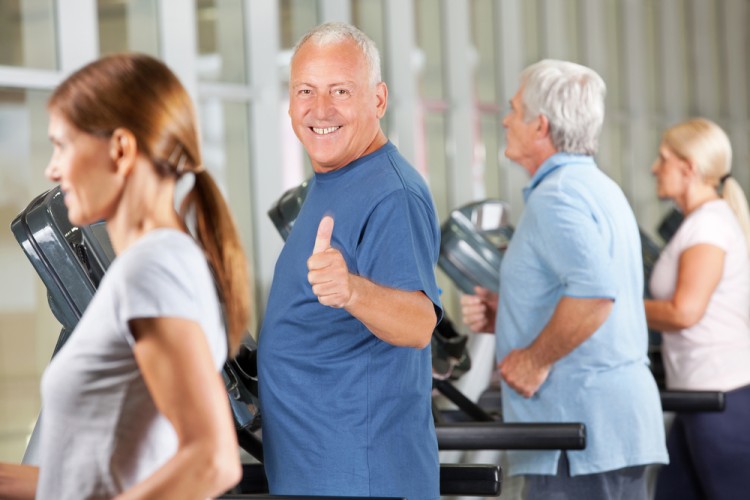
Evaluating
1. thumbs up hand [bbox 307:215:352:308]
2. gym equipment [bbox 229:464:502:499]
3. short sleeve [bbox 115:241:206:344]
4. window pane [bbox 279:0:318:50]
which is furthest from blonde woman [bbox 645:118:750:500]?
window pane [bbox 279:0:318:50]

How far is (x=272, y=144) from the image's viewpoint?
5.42m

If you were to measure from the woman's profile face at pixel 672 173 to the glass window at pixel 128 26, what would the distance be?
2120 millimetres

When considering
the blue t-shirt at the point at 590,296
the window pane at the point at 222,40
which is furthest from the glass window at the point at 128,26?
the blue t-shirt at the point at 590,296

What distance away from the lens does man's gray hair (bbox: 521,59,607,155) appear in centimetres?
271

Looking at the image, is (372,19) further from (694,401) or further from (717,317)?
(694,401)

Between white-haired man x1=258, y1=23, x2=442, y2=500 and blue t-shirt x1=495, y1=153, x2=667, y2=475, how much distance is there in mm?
671

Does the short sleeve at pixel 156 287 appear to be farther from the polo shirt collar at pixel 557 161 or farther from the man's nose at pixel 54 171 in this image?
the polo shirt collar at pixel 557 161

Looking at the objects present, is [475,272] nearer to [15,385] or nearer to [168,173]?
[15,385]

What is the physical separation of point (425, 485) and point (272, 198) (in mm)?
3622

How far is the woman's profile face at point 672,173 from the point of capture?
3.53 m

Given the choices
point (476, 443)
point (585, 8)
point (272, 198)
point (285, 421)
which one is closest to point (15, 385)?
point (272, 198)

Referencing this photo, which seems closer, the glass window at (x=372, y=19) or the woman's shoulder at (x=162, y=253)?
the woman's shoulder at (x=162, y=253)

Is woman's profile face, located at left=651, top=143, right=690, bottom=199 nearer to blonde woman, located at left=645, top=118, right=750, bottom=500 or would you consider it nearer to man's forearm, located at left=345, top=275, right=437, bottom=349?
blonde woman, located at left=645, top=118, right=750, bottom=500

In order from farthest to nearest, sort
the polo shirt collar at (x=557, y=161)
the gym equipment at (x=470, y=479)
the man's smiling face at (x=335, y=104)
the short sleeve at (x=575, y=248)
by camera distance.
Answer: the polo shirt collar at (x=557, y=161) → the short sleeve at (x=575, y=248) → the gym equipment at (x=470, y=479) → the man's smiling face at (x=335, y=104)
